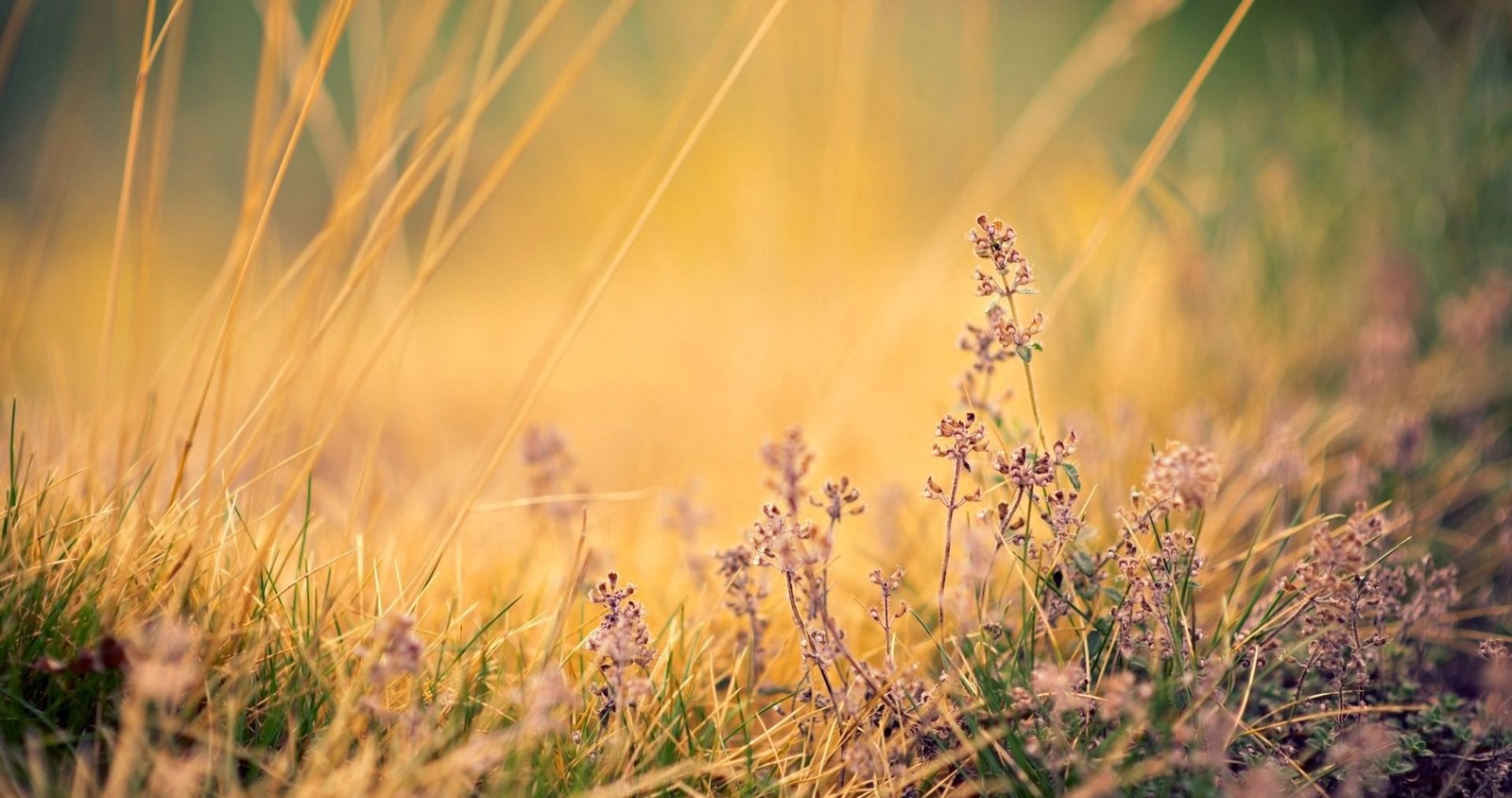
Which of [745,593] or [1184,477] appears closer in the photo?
[1184,477]

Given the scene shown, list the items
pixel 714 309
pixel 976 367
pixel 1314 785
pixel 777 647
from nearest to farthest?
pixel 1314 785, pixel 976 367, pixel 777 647, pixel 714 309

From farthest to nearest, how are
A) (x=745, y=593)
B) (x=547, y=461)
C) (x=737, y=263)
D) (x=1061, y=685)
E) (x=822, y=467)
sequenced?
(x=737, y=263) < (x=822, y=467) < (x=547, y=461) < (x=745, y=593) < (x=1061, y=685)

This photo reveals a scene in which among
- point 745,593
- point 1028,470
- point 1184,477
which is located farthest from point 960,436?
point 745,593

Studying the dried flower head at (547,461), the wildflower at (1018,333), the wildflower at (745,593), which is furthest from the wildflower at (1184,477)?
the dried flower head at (547,461)

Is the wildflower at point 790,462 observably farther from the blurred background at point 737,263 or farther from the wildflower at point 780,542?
the blurred background at point 737,263

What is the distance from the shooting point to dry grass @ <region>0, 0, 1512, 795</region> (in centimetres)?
87

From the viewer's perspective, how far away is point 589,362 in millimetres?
3168

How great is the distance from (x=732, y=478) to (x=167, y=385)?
147cm

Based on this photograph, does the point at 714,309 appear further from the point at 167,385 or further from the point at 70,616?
the point at 70,616

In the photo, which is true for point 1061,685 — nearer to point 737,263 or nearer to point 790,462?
point 790,462

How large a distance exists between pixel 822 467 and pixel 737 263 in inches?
55.0

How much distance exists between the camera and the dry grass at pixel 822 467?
87 centimetres

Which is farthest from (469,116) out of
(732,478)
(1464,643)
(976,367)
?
(1464,643)

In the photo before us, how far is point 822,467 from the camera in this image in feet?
6.39
